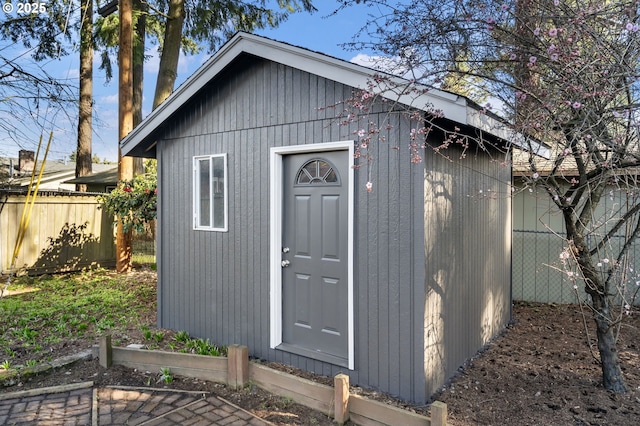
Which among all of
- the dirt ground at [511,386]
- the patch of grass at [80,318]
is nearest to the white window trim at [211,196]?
the patch of grass at [80,318]

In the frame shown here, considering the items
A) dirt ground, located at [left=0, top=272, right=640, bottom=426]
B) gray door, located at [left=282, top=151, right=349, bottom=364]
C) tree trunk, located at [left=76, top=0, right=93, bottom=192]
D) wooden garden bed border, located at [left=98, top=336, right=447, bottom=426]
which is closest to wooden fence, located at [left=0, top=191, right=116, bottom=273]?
tree trunk, located at [left=76, top=0, right=93, bottom=192]

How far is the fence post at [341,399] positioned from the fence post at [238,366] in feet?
3.36

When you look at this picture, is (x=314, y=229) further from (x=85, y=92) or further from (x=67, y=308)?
(x=85, y=92)

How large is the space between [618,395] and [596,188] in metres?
1.90

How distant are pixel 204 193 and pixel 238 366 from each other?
2366 mm

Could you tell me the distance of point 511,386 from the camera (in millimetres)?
4262

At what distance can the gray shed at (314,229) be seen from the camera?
3.92 meters

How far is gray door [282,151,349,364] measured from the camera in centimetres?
437

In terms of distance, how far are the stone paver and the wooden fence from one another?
Result: 6381mm

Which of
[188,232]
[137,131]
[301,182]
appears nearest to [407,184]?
[301,182]

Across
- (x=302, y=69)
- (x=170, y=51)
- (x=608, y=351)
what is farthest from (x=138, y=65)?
(x=608, y=351)

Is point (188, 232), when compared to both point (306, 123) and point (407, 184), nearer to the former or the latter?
point (306, 123)

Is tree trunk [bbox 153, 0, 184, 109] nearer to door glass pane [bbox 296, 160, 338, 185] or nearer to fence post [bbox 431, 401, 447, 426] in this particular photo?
door glass pane [bbox 296, 160, 338, 185]

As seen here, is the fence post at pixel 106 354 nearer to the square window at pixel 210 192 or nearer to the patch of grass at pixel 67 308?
the patch of grass at pixel 67 308
